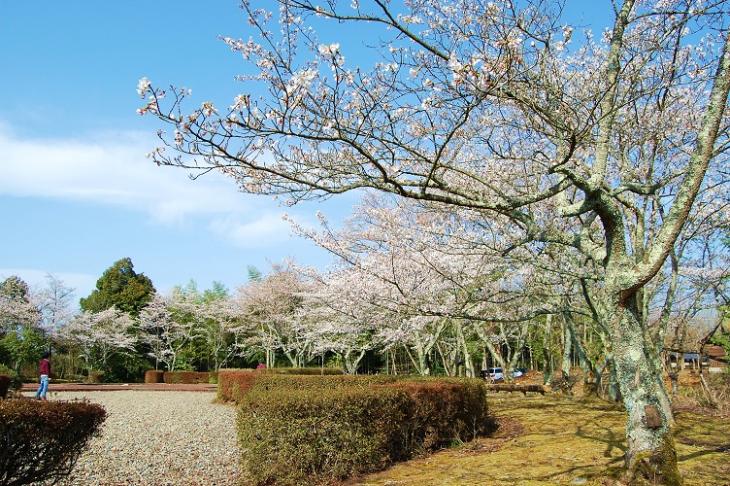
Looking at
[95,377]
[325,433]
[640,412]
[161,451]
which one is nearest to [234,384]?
[161,451]

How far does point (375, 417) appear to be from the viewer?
6.65 m

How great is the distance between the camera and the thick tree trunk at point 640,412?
4340mm

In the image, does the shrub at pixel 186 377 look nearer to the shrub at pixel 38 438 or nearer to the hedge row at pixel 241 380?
the hedge row at pixel 241 380

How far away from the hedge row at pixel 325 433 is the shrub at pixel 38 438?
6.11ft

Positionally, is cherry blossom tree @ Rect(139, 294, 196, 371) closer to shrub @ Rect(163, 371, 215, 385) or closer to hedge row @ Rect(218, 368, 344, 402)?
shrub @ Rect(163, 371, 215, 385)

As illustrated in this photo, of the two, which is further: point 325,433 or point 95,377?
point 95,377

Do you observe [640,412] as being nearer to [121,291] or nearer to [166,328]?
[166,328]

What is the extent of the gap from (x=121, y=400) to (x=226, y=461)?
10.9 metres

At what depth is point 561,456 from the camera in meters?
6.25

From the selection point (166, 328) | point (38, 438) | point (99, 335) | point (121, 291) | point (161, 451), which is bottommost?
point (161, 451)

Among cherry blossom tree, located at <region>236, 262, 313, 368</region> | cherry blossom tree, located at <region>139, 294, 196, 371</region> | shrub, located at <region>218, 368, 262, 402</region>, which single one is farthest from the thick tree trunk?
cherry blossom tree, located at <region>139, 294, 196, 371</region>

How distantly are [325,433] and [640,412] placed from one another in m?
3.31

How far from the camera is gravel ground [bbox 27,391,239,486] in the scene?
670 centimetres

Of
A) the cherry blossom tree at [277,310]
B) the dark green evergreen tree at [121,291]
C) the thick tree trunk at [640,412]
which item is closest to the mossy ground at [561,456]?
the thick tree trunk at [640,412]
